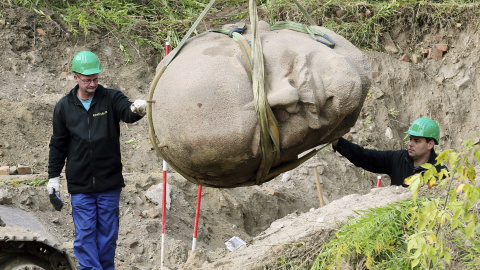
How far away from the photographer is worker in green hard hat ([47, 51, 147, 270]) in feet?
15.0

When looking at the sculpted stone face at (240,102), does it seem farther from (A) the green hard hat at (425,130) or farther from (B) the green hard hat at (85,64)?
(A) the green hard hat at (425,130)

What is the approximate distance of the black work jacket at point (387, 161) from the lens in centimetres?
510

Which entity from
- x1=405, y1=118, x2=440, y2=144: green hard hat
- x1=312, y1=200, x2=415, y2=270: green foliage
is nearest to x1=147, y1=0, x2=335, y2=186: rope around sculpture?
x1=312, y1=200, x2=415, y2=270: green foliage

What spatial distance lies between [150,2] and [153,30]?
1.45 ft

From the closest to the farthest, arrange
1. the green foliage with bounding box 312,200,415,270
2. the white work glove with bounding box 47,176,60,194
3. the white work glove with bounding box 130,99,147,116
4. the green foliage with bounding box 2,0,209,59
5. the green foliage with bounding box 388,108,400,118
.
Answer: the green foliage with bounding box 312,200,415,270 < the white work glove with bounding box 130,99,147,116 < the white work glove with bounding box 47,176,60,194 < the green foliage with bounding box 2,0,209,59 < the green foliage with bounding box 388,108,400,118

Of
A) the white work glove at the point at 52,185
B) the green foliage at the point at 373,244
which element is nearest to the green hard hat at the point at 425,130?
the green foliage at the point at 373,244

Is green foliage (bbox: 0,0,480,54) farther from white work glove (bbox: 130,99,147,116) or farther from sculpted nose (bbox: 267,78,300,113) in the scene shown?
sculpted nose (bbox: 267,78,300,113)

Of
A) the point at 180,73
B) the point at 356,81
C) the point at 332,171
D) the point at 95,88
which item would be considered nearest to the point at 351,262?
the point at 356,81

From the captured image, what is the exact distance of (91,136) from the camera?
4.56 meters

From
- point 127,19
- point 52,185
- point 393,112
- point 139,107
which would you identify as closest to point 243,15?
point 127,19

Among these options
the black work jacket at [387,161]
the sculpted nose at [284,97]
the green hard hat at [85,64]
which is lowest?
the black work jacket at [387,161]

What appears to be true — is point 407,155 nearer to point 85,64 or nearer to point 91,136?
→ point 91,136

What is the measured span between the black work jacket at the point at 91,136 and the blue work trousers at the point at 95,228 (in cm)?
10

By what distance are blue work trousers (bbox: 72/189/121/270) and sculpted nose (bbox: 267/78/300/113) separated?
217cm
